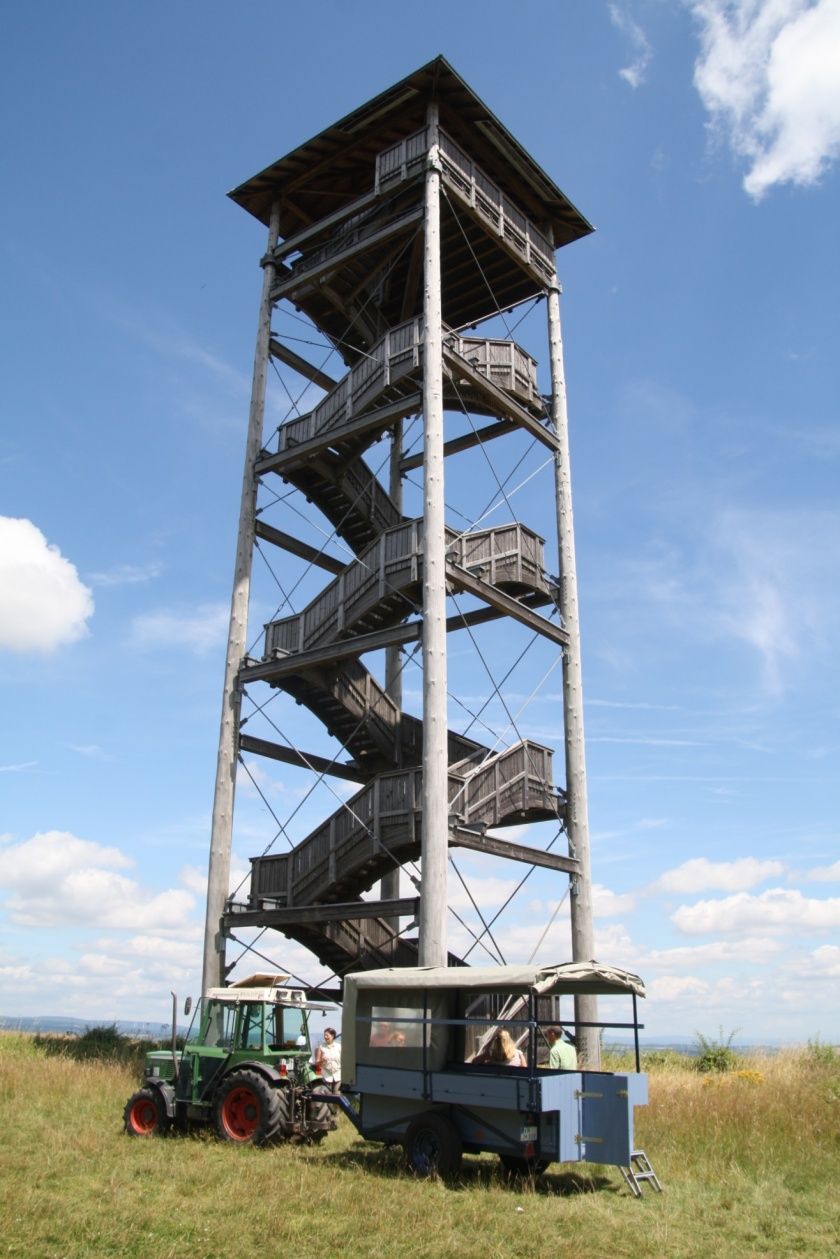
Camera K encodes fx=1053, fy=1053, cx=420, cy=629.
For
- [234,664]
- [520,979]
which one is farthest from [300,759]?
[520,979]

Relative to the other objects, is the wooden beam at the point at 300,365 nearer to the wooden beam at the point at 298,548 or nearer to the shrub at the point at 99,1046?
the wooden beam at the point at 298,548

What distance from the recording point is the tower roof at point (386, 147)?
24.4m

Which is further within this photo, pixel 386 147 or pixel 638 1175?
pixel 386 147

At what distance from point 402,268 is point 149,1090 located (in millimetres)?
20757

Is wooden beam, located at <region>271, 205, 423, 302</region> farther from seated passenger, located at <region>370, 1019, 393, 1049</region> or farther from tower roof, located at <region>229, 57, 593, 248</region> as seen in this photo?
seated passenger, located at <region>370, 1019, 393, 1049</region>

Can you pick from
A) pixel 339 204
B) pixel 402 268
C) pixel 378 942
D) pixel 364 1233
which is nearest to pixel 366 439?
pixel 402 268

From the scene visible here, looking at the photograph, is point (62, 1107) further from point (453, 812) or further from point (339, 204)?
point (339, 204)

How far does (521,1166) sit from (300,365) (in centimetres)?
2045

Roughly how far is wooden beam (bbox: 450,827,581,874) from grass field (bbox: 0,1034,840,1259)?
18.3 ft

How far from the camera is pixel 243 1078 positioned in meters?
13.5

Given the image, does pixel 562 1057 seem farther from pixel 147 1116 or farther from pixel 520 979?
pixel 147 1116

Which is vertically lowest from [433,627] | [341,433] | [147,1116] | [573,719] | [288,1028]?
[147,1116]

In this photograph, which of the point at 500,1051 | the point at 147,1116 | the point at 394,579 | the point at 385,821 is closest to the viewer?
the point at 500,1051

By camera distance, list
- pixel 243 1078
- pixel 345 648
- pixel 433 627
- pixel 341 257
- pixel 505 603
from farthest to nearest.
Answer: pixel 341 257 → pixel 505 603 → pixel 345 648 → pixel 433 627 → pixel 243 1078
